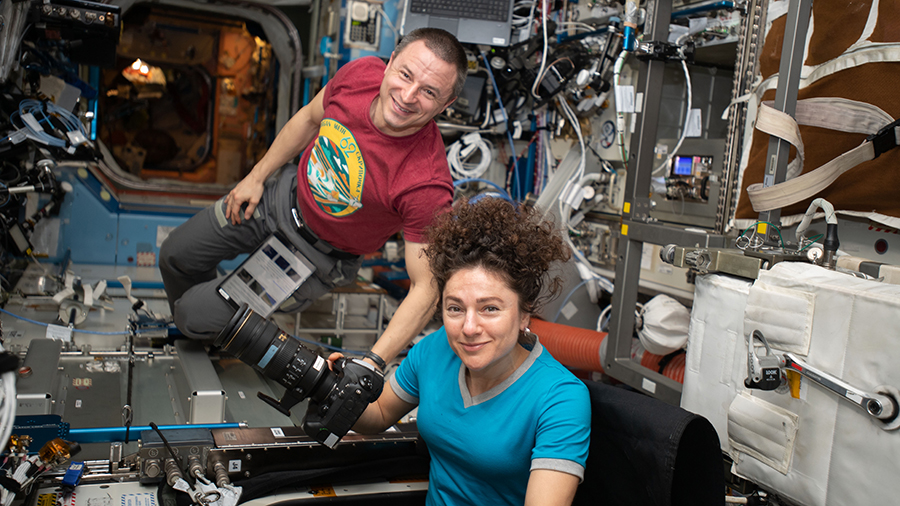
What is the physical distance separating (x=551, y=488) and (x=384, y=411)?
635 millimetres

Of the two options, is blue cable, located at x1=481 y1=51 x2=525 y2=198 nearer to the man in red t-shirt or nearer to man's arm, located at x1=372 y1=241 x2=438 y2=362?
the man in red t-shirt

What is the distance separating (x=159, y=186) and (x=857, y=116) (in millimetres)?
5007

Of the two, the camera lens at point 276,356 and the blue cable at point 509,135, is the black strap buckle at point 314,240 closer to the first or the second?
the camera lens at point 276,356

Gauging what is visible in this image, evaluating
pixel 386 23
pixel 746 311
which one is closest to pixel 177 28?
pixel 386 23

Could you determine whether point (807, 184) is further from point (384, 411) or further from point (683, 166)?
point (384, 411)

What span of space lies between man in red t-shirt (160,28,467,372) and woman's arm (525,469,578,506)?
880 mm

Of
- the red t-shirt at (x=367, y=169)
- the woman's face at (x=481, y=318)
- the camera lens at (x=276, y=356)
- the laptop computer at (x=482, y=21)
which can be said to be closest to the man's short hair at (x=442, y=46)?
the red t-shirt at (x=367, y=169)

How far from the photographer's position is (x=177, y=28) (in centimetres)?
797

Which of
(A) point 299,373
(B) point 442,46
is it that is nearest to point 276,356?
(A) point 299,373

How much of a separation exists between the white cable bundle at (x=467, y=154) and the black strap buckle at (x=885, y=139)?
2.77 meters

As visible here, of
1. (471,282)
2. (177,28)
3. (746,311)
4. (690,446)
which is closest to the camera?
(690,446)

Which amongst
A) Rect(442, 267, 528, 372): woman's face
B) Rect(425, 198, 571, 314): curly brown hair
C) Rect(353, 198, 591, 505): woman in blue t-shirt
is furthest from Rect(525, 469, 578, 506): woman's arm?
Rect(425, 198, 571, 314): curly brown hair

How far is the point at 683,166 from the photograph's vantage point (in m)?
3.33

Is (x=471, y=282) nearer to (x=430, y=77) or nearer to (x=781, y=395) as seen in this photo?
(x=781, y=395)
